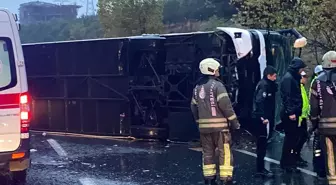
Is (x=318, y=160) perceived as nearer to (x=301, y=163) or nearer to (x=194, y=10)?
(x=301, y=163)

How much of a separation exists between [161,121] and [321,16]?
447 cm

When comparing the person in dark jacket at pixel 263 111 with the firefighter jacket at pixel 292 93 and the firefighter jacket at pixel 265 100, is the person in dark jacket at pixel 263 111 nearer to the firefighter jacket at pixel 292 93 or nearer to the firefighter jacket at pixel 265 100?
the firefighter jacket at pixel 265 100

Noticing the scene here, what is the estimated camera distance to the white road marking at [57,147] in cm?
1134

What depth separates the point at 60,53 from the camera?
13.8 metres

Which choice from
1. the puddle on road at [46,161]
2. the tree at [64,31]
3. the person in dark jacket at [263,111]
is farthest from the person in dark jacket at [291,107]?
the tree at [64,31]

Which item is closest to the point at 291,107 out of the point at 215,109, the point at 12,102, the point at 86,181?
the point at 215,109

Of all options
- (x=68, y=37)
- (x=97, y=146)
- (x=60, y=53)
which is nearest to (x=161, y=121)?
(x=97, y=146)

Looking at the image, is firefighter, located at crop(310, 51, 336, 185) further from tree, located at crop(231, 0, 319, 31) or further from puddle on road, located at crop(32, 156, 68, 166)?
tree, located at crop(231, 0, 319, 31)

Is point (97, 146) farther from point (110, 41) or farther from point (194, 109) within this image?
point (194, 109)

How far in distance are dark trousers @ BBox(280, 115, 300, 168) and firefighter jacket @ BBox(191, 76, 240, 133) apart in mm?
1695

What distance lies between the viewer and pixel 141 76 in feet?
41.0

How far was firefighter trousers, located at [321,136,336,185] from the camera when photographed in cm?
725

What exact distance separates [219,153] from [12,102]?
8.78ft

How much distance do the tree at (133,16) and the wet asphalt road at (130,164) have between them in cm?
1760
